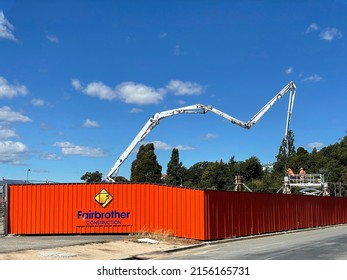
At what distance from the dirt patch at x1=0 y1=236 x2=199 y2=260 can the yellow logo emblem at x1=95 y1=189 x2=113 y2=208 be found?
306cm

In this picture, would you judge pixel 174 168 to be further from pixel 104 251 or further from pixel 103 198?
pixel 104 251

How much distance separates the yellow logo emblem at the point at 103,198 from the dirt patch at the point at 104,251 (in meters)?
3.06

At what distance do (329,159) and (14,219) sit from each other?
103m

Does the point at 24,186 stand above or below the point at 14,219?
above

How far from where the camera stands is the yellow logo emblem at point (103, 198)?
81.0 feet

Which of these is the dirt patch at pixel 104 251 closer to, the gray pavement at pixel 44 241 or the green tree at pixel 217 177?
the gray pavement at pixel 44 241

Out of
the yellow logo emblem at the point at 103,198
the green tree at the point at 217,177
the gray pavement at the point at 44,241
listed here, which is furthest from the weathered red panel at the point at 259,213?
the green tree at the point at 217,177

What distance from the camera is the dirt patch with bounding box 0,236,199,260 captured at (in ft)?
52.7

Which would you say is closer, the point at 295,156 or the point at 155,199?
the point at 155,199

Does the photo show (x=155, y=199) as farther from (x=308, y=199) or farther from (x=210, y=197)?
(x=308, y=199)

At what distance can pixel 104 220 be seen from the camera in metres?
24.6

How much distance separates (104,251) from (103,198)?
6686 mm

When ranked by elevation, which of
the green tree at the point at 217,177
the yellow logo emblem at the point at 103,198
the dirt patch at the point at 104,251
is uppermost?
the green tree at the point at 217,177
